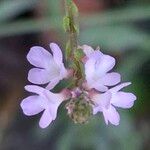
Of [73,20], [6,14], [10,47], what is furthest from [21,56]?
[73,20]

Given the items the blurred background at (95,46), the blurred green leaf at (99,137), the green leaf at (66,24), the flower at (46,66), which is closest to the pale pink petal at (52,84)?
the flower at (46,66)

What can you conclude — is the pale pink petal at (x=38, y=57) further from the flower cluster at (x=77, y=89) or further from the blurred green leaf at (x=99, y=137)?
the blurred green leaf at (x=99, y=137)

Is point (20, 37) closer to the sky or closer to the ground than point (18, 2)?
closer to the ground

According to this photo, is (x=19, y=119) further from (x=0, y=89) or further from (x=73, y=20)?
(x=73, y=20)

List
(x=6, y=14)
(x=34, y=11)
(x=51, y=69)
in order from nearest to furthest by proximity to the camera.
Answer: (x=51, y=69)
(x=6, y=14)
(x=34, y=11)

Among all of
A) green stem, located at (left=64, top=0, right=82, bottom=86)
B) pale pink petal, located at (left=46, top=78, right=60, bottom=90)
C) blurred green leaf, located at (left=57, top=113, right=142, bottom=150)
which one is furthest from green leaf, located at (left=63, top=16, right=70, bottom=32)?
blurred green leaf, located at (left=57, top=113, right=142, bottom=150)

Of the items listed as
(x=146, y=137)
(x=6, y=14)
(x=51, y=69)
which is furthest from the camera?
(x=146, y=137)

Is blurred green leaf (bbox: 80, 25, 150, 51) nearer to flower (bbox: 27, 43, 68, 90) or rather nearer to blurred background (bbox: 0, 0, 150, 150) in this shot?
blurred background (bbox: 0, 0, 150, 150)
